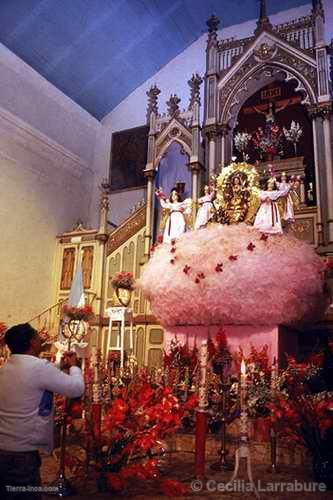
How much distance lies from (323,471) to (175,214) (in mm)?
6930

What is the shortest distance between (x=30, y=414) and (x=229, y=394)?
2.89 meters

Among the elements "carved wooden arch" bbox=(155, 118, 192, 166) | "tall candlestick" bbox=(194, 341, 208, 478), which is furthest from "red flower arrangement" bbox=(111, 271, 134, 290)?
"tall candlestick" bbox=(194, 341, 208, 478)

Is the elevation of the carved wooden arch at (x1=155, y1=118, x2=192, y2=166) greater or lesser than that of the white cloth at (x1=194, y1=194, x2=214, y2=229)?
greater

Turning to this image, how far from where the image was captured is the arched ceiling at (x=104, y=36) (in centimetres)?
1149

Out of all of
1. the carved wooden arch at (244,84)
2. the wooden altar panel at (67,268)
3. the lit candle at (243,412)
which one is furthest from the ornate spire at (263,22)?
the lit candle at (243,412)

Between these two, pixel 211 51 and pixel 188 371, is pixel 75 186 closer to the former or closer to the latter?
pixel 211 51

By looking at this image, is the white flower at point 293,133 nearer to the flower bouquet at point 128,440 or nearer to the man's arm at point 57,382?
the flower bouquet at point 128,440

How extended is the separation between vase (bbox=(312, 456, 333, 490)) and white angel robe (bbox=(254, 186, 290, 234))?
15.2ft

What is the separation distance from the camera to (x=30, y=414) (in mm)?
2549

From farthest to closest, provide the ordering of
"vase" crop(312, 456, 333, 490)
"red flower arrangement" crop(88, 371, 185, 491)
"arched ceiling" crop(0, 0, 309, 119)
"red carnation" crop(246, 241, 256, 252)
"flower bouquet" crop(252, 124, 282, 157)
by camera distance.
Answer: "arched ceiling" crop(0, 0, 309, 119) < "flower bouquet" crop(252, 124, 282, 157) < "red carnation" crop(246, 241, 256, 252) < "vase" crop(312, 456, 333, 490) < "red flower arrangement" crop(88, 371, 185, 491)

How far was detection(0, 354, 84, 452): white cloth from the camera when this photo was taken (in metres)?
2.51

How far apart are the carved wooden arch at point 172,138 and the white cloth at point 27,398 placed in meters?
9.82

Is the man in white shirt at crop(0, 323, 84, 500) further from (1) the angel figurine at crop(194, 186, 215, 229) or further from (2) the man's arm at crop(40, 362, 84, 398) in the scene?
(1) the angel figurine at crop(194, 186, 215, 229)

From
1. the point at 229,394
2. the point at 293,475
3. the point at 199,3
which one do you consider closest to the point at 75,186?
the point at 199,3
